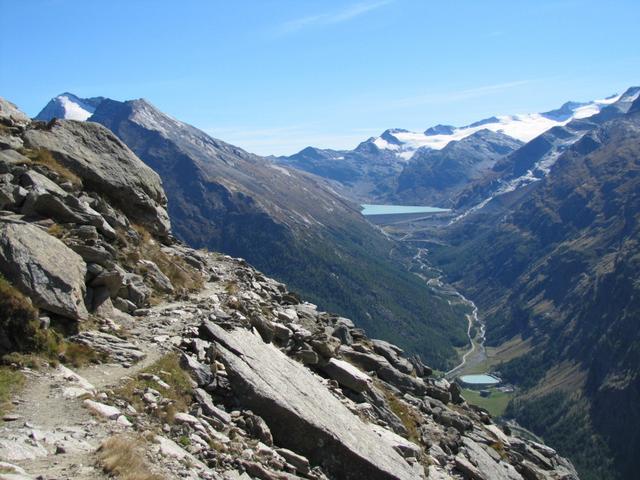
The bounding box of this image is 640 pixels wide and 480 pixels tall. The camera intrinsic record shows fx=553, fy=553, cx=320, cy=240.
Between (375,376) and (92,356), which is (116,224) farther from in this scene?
(375,376)

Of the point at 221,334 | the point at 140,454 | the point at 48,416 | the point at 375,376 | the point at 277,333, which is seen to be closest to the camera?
the point at 140,454

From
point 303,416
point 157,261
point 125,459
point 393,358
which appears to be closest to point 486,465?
point 393,358

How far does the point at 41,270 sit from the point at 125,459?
8.53 m

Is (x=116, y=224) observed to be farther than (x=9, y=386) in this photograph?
Yes

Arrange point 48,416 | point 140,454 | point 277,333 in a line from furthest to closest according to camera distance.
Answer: point 277,333 < point 48,416 < point 140,454

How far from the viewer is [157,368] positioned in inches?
707

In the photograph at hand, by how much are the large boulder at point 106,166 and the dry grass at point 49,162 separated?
872mm

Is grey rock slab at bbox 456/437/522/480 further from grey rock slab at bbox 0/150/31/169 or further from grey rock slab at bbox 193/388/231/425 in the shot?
grey rock slab at bbox 0/150/31/169

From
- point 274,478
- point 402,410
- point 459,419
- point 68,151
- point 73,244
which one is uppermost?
point 68,151

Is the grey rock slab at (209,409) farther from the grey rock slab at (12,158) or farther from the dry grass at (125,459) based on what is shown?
the grey rock slab at (12,158)

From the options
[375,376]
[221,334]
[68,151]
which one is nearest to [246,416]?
[221,334]

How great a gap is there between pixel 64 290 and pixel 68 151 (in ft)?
46.8

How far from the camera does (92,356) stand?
58.9ft

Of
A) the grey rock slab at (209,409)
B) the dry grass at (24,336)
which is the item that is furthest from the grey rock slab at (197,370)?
the dry grass at (24,336)
